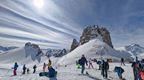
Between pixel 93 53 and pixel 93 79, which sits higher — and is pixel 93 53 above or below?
above

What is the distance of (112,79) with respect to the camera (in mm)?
30203

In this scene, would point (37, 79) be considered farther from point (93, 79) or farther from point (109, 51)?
point (109, 51)

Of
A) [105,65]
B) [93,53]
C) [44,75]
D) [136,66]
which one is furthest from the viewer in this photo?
[93,53]

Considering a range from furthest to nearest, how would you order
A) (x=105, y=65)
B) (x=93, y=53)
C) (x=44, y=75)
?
(x=93, y=53) < (x=105, y=65) < (x=44, y=75)

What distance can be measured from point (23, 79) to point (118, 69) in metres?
12.6

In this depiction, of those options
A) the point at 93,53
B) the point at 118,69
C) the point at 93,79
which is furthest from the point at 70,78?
the point at 93,53

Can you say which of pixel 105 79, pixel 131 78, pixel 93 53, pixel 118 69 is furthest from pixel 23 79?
pixel 93 53

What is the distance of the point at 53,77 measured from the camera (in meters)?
28.4

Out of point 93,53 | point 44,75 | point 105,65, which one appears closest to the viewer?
point 44,75

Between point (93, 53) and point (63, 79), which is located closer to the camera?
point (63, 79)

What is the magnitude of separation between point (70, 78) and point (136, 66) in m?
8.11

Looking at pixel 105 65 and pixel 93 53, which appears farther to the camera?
pixel 93 53

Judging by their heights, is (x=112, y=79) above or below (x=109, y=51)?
below

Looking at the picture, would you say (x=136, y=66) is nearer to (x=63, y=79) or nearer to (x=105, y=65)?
(x=105, y=65)
